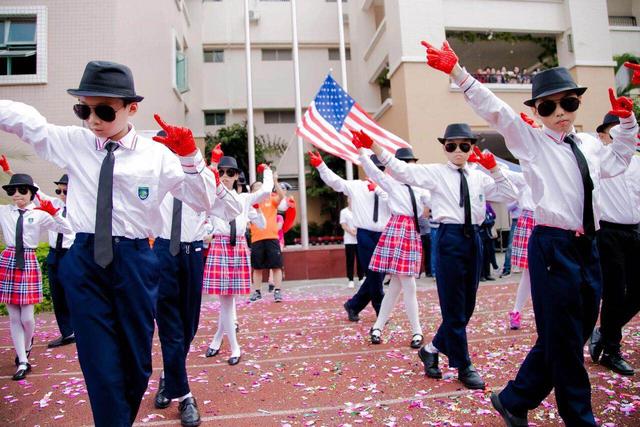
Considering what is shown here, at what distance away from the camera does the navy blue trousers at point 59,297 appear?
5.91m

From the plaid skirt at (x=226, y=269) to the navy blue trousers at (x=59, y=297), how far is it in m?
2.18

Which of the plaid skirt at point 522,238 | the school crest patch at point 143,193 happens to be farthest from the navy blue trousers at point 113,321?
the plaid skirt at point 522,238

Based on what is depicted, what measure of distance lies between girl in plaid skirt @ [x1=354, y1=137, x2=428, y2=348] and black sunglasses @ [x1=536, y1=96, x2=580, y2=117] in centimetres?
216

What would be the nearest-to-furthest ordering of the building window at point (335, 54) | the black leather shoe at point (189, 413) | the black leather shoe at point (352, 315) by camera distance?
the black leather shoe at point (189, 413), the black leather shoe at point (352, 315), the building window at point (335, 54)

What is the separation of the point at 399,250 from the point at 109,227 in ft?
11.1

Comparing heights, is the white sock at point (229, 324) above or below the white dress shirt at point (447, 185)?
below

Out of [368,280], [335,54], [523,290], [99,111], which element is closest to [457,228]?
[523,290]

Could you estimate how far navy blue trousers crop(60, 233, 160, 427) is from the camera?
7.51 ft

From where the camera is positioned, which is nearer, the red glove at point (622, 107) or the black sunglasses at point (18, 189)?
the red glove at point (622, 107)

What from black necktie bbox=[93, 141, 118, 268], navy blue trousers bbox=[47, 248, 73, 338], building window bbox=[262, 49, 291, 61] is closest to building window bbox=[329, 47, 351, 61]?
building window bbox=[262, 49, 291, 61]

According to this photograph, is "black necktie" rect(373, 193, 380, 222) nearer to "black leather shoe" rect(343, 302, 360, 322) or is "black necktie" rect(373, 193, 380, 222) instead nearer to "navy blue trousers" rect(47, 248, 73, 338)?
"black leather shoe" rect(343, 302, 360, 322)

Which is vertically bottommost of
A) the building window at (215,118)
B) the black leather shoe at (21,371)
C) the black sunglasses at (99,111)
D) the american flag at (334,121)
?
the black leather shoe at (21,371)

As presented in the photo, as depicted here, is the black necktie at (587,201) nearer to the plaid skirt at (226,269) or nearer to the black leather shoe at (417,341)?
the black leather shoe at (417,341)

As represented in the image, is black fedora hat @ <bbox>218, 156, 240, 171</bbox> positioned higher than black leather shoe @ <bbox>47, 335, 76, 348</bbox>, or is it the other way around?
black fedora hat @ <bbox>218, 156, 240, 171</bbox>
